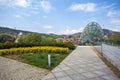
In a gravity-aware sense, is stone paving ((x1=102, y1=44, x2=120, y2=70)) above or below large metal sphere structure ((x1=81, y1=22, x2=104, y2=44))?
below

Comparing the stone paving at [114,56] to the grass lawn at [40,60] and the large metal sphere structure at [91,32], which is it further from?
the large metal sphere structure at [91,32]

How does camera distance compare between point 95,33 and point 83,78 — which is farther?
point 95,33

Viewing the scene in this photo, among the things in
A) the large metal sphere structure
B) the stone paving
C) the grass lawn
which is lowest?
the grass lawn

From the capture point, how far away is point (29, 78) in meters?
6.36

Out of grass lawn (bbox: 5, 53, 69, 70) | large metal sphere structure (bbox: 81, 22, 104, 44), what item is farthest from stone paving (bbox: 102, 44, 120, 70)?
large metal sphere structure (bbox: 81, 22, 104, 44)

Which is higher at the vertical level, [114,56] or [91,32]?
[91,32]

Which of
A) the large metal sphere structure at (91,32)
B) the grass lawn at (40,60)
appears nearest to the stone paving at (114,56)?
the grass lawn at (40,60)

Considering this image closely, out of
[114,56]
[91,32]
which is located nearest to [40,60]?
[114,56]

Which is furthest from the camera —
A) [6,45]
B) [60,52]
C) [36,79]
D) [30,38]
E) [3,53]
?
[30,38]

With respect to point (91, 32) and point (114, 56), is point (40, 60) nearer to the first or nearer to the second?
point (114, 56)

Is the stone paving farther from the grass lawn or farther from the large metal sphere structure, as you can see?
the large metal sphere structure

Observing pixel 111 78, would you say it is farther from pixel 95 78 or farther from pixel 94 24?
pixel 94 24

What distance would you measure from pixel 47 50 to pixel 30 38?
31.8 m

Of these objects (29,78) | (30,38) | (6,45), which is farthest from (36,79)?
(30,38)
